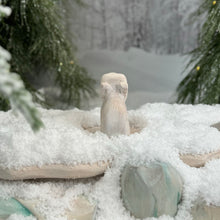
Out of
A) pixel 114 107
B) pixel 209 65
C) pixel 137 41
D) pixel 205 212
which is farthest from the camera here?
pixel 137 41

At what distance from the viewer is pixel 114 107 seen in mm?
911

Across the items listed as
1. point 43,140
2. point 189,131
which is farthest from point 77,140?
point 189,131

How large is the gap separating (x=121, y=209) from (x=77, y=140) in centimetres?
21

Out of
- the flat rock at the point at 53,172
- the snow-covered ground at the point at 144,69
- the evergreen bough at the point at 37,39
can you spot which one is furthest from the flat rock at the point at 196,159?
the snow-covered ground at the point at 144,69

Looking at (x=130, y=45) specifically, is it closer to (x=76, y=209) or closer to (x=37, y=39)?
(x=37, y=39)

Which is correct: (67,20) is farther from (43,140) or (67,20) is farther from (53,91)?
(43,140)

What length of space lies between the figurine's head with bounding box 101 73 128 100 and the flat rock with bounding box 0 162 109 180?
225 millimetres

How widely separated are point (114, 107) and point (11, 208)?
39 cm

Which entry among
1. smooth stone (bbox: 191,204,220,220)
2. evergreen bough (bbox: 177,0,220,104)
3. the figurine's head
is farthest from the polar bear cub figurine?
evergreen bough (bbox: 177,0,220,104)

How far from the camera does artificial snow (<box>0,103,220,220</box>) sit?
0.79 metres

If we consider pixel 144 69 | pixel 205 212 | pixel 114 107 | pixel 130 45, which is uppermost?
pixel 114 107

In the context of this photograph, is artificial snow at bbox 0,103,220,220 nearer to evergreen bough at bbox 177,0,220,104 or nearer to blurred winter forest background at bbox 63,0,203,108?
evergreen bough at bbox 177,0,220,104

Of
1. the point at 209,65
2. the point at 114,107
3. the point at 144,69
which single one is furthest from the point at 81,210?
the point at 144,69

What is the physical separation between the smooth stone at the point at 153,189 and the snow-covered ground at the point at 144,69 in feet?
4.54
